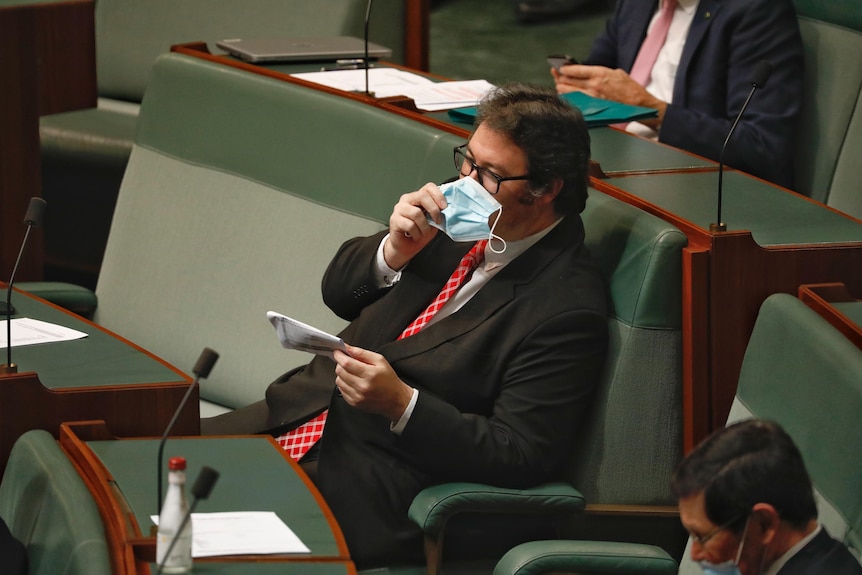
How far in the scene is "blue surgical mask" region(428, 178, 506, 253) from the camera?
2479 mm

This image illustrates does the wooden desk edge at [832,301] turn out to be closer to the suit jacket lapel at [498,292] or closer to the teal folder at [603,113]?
the suit jacket lapel at [498,292]

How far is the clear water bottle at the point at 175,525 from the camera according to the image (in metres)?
1.75

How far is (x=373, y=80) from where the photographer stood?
3.62m

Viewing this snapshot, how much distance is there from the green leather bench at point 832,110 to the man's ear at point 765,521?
5.80ft

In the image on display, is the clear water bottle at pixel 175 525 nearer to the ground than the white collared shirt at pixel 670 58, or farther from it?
nearer to the ground

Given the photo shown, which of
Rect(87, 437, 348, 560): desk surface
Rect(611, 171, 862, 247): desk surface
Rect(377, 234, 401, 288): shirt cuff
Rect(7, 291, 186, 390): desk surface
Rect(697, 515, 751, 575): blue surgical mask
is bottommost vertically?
Rect(7, 291, 186, 390): desk surface

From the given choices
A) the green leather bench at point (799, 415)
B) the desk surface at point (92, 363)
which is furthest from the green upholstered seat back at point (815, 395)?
the desk surface at point (92, 363)

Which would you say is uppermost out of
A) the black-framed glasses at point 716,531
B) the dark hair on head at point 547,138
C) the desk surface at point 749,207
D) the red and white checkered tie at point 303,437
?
the dark hair on head at point 547,138

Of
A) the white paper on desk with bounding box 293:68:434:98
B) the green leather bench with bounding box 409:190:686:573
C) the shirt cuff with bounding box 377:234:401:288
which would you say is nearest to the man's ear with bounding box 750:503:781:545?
the green leather bench with bounding box 409:190:686:573

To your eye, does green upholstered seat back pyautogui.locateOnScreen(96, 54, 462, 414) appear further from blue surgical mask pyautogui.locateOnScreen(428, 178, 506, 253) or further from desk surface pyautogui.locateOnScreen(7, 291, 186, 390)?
desk surface pyautogui.locateOnScreen(7, 291, 186, 390)

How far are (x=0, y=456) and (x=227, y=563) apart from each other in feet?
2.19

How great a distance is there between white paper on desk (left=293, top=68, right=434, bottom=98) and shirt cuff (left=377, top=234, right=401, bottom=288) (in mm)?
766

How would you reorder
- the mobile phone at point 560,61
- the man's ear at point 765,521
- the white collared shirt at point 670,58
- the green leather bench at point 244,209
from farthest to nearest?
the mobile phone at point 560,61 → the white collared shirt at point 670,58 → the green leather bench at point 244,209 → the man's ear at point 765,521

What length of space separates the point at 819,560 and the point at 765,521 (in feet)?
0.26
